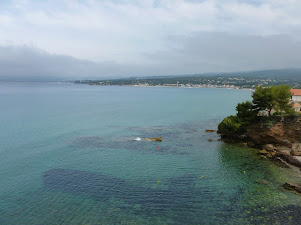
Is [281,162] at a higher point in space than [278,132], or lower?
lower

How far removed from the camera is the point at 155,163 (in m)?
34.3

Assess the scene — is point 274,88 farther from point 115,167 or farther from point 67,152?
point 67,152

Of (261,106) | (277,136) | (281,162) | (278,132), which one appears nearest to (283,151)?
(281,162)

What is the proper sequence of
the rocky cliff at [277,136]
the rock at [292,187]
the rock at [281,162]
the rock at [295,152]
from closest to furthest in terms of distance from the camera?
the rock at [292,187] < the rock at [281,162] < the rock at [295,152] < the rocky cliff at [277,136]

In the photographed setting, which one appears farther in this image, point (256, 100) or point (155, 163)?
point (256, 100)

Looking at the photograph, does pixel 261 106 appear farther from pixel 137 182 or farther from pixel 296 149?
pixel 137 182

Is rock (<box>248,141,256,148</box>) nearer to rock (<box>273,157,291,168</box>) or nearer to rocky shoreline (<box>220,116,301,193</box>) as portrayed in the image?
rocky shoreline (<box>220,116,301,193</box>)

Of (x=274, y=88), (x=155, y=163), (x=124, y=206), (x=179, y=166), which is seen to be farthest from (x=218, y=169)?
(x=274, y=88)

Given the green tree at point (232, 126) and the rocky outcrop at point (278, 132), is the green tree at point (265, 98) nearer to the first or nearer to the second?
the rocky outcrop at point (278, 132)

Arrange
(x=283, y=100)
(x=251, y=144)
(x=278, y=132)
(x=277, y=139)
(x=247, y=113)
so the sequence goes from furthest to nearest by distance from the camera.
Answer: (x=247, y=113) → (x=251, y=144) → (x=283, y=100) → (x=278, y=132) → (x=277, y=139)

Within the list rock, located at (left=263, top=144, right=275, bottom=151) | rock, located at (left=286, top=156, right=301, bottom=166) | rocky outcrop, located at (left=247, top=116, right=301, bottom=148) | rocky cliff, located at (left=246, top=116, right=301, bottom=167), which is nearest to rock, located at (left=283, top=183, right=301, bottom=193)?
rock, located at (left=286, top=156, right=301, bottom=166)

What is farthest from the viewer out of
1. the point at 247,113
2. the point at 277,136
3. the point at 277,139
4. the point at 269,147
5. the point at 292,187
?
the point at 247,113

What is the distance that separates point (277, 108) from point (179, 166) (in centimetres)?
2343

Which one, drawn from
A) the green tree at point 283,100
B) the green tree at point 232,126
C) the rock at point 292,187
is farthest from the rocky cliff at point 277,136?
the rock at point 292,187
